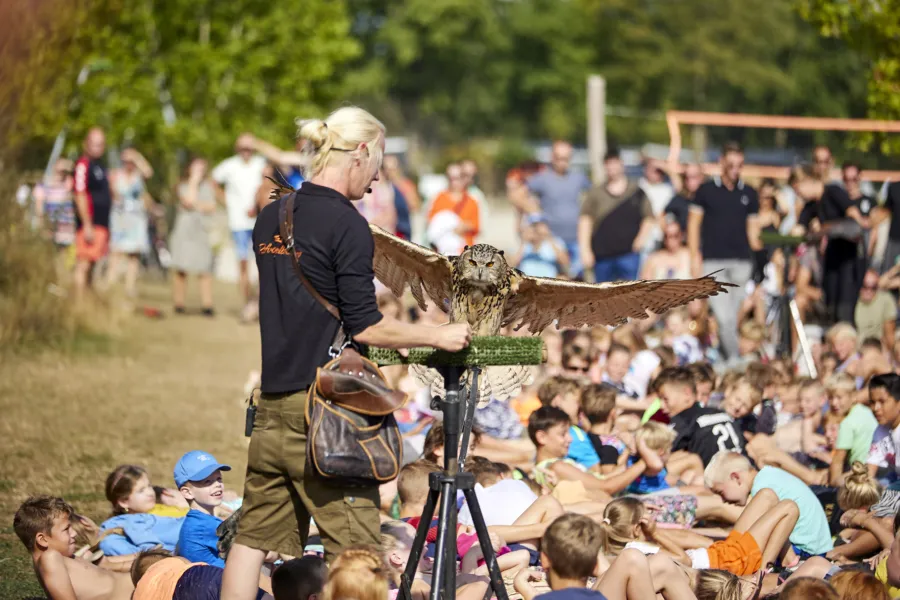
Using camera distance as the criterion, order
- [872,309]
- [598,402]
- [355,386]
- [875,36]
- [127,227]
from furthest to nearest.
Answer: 1. [127,227]
2. [875,36]
3. [872,309]
4. [598,402]
5. [355,386]

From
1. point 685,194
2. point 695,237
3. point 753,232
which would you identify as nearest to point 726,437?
point 695,237

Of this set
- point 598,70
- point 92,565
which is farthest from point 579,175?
point 598,70

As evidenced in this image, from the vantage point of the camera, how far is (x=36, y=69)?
11844 mm

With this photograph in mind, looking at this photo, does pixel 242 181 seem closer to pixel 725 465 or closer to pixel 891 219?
pixel 891 219

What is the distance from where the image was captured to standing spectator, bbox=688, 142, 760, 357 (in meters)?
11.7

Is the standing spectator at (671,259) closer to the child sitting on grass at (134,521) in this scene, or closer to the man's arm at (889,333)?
the man's arm at (889,333)

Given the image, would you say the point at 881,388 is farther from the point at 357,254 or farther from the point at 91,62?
the point at 91,62

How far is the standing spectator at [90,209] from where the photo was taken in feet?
44.6

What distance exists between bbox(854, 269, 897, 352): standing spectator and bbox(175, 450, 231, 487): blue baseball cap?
23.8 feet

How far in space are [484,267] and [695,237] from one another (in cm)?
696

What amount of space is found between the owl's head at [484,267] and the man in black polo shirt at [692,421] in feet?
8.63

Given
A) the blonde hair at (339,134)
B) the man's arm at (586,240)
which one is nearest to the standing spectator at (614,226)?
the man's arm at (586,240)

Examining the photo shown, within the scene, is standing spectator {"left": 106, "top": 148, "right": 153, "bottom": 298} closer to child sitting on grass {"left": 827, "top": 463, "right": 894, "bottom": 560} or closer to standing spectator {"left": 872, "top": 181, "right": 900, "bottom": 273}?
standing spectator {"left": 872, "top": 181, "right": 900, "bottom": 273}

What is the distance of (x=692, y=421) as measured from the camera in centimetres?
777
